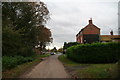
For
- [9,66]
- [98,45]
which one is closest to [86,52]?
[98,45]

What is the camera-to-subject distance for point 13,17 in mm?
27188

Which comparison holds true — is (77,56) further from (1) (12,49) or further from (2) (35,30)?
(1) (12,49)

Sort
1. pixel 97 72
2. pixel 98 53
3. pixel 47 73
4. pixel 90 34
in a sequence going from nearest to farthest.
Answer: pixel 97 72 → pixel 47 73 → pixel 98 53 → pixel 90 34

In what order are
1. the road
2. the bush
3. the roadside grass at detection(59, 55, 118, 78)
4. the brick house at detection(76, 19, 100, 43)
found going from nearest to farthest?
1. the roadside grass at detection(59, 55, 118, 78)
2. the road
3. the bush
4. the brick house at detection(76, 19, 100, 43)

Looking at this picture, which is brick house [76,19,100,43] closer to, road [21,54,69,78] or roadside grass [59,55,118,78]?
road [21,54,69,78]

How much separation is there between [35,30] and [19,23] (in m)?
3.07

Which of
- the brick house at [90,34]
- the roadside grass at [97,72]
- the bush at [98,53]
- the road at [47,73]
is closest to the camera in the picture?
the roadside grass at [97,72]

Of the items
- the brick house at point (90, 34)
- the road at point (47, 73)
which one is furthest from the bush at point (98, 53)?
the brick house at point (90, 34)

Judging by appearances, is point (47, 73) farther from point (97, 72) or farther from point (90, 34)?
point (90, 34)

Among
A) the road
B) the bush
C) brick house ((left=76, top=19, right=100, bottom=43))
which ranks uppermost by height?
brick house ((left=76, top=19, right=100, bottom=43))

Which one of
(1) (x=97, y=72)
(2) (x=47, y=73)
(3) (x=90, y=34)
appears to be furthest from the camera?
(3) (x=90, y=34)

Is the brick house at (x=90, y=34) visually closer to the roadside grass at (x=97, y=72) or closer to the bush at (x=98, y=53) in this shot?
the bush at (x=98, y=53)

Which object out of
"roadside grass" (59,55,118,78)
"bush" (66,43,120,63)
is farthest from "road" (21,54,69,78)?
"bush" (66,43,120,63)

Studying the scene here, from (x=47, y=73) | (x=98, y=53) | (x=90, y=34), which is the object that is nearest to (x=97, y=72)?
(x=47, y=73)
